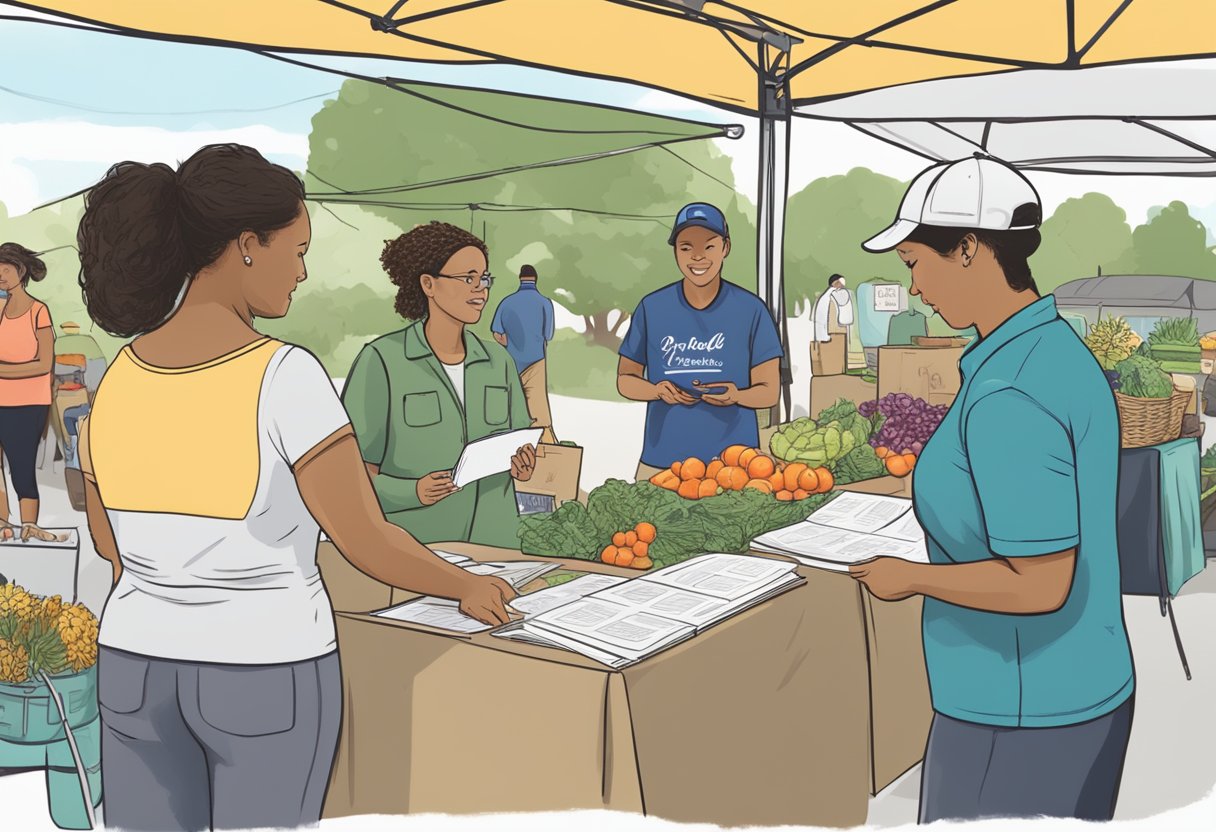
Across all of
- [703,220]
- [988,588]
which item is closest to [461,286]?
[703,220]

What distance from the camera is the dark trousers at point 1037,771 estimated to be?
5.25 ft

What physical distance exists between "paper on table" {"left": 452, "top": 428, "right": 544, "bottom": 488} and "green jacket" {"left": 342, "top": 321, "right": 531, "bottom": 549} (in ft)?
1.62

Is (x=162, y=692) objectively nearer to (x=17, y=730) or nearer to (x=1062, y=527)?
(x=17, y=730)

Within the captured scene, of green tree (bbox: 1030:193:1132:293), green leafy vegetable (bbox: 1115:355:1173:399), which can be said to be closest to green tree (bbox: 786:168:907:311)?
green tree (bbox: 1030:193:1132:293)

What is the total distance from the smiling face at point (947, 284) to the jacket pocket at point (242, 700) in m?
1.20

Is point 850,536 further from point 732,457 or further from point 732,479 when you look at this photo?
point 732,457

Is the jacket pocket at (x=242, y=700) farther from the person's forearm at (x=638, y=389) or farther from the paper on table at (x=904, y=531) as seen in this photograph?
the person's forearm at (x=638, y=389)

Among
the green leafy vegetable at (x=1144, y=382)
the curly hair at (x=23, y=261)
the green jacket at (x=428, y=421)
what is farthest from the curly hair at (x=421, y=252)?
the curly hair at (x=23, y=261)

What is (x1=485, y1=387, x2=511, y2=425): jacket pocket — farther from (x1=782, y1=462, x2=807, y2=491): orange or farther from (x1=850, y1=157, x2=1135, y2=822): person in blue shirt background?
(x1=850, y1=157, x2=1135, y2=822): person in blue shirt background

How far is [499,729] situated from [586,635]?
24 cm

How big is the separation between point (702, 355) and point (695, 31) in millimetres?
2390

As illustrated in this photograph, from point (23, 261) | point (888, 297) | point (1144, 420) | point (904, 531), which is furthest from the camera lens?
point (888, 297)

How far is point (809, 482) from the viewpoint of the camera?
2.80 meters

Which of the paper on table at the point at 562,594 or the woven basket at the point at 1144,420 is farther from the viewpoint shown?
the woven basket at the point at 1144,420
